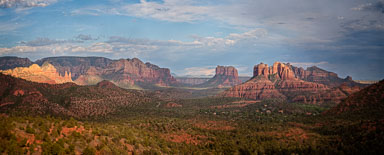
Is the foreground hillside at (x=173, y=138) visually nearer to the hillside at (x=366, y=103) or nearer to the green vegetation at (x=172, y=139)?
the green vegetation at (x=172, y=139)

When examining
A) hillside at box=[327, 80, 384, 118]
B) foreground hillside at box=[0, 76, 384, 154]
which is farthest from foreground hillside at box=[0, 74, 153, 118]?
hillside at box=[327, 80, 384, 118]

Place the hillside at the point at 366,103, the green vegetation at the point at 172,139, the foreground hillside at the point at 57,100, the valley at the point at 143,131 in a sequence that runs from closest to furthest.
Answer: the green vegetation at the point at 172,139 → the valley at the point at 143,131 → the hillside at the point at 366,103 → the foreground hillside at the point at 57,100

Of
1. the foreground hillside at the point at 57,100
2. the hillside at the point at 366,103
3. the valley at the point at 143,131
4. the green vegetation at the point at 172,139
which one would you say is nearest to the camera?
the green vegetation at the point at 172,139

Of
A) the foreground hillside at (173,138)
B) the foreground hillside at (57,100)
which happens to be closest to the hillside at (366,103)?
the foreground hillside at (173,138)

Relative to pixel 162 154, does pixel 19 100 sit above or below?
above

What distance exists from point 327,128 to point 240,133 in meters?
21.7

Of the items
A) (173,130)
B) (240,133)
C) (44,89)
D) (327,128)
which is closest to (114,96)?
(44,89)

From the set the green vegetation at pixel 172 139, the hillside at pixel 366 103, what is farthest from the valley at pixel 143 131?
the hillside at pixel 366 103

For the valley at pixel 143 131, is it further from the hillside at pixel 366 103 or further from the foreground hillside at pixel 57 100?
the hillside at pixel 366 103

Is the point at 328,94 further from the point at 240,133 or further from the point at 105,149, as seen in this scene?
the point at 105,149

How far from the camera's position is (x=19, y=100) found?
81.4 meters

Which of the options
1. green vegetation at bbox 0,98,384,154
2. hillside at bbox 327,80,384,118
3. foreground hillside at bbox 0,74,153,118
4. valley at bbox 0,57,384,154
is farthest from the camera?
foreground hillside at bbox 0,74,153,118

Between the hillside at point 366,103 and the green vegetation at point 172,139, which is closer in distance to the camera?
the green vegetation at point 172,139

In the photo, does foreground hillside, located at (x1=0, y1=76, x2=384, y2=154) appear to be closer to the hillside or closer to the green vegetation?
the green vegetation
